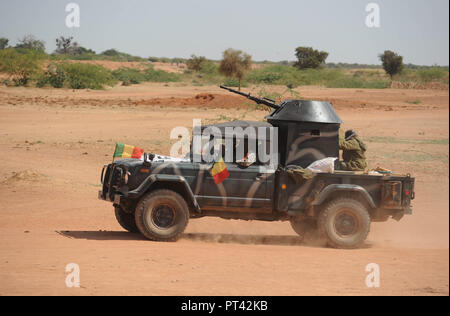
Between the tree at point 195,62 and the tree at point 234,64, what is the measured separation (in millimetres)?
24510

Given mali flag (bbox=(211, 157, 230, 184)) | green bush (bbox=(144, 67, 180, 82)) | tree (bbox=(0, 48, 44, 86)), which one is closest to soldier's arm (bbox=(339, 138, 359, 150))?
mali flag (bbox=(211, 157, 230, 184))

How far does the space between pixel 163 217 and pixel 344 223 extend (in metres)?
3.08

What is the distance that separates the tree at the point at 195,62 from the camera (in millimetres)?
70188

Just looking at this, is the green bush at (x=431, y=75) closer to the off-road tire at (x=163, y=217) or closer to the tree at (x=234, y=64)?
the tree at (x=234, y=64)

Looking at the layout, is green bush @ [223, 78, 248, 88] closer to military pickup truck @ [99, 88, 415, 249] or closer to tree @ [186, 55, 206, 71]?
tree @ [186, 55, 206, 71]

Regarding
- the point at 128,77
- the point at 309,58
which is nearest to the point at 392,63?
the point at 309,58

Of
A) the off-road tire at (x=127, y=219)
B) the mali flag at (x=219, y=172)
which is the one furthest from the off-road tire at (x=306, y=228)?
the off-road tire at (x=127, y=219)

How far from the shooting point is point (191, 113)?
3150cm

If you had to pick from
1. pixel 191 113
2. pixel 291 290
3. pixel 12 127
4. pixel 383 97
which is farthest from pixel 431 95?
pixel 291 290

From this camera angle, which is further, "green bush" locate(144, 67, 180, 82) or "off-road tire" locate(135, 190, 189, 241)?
"green bush" locate(144, 67, 180, 82)

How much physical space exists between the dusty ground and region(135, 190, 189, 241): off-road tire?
0.97ft

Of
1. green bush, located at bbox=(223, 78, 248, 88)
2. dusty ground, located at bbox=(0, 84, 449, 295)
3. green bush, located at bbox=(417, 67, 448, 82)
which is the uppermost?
green bush, located at bbox=(417, 67, 448, 82)

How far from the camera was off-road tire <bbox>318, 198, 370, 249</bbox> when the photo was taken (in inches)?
415
